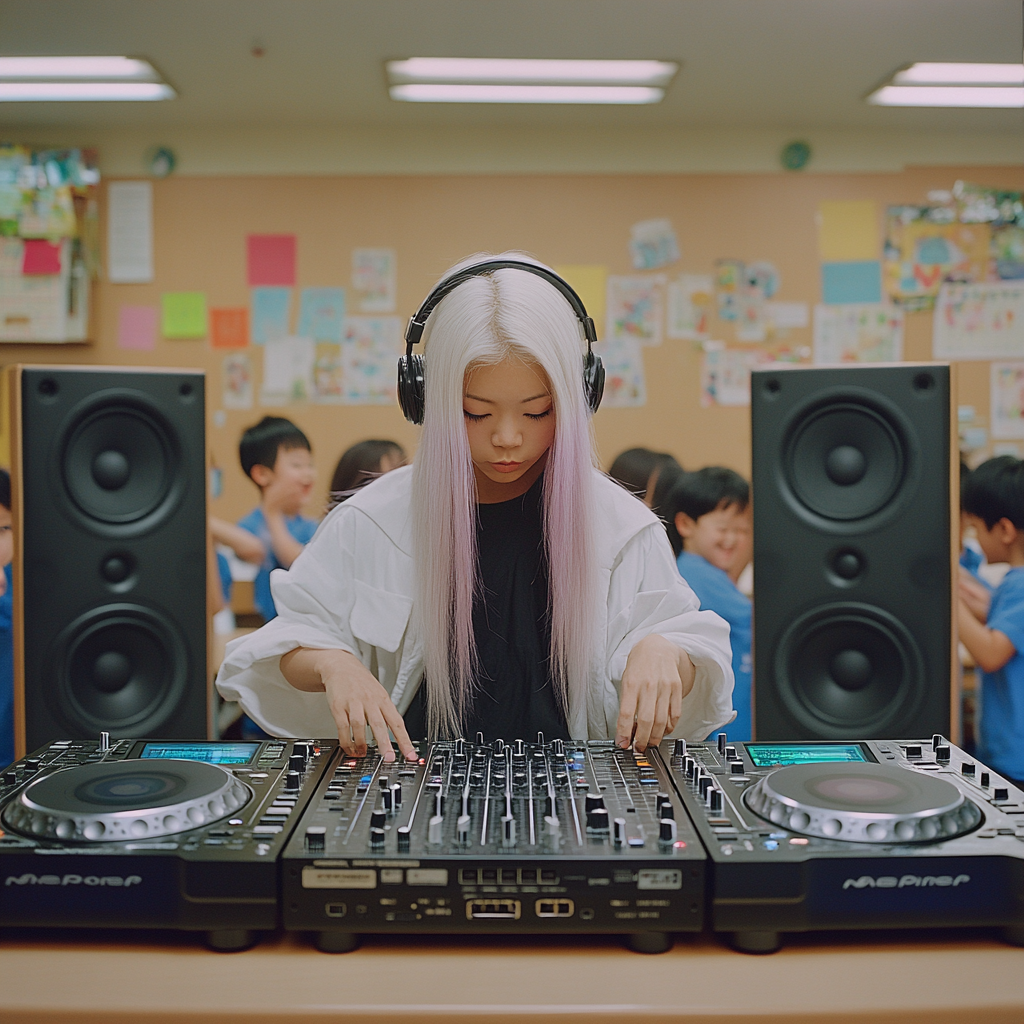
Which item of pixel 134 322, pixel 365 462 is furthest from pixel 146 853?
pixel 134 322

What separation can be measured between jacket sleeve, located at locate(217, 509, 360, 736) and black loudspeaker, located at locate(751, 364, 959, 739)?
1.86 ft

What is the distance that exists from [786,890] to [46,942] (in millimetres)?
514

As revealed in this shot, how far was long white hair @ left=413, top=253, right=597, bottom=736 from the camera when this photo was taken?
1.04 m

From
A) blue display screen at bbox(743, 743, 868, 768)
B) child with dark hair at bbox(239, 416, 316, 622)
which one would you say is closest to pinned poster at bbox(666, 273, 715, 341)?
child with dark hair at bbox(239, 416, 316, 622)

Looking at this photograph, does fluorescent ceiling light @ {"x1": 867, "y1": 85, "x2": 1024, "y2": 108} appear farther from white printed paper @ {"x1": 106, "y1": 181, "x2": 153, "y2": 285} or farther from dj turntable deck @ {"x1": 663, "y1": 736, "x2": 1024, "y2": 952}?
dj turntable deck @ {"x1": 663, "y1": 736, "x2": 1024, "y2": 952}

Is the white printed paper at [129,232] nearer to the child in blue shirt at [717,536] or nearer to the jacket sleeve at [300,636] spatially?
the child in blue shirt at [717,536]

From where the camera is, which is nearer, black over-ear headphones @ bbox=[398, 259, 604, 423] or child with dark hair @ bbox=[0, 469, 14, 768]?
black over-ear headphones @ bbox=[398, 259, 604, 423]

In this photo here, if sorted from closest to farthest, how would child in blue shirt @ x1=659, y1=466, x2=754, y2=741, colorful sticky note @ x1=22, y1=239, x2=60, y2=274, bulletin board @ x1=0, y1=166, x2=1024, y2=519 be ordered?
A: 1. child in blue shirt @ x1=659, y1=466, x2=754, y2=741
2. colorful sticky note @ x1=22, y1=239, x2=60, y2=274
3. bulletin board @ x1=0, y1=166, x2=1024, y2=519

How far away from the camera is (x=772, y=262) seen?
3.25m

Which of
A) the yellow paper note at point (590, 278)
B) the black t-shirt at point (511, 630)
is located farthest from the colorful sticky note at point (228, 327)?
the black t-shirt at point (511, 630)

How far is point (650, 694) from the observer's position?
0.92 m

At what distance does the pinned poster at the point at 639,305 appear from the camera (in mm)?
3264

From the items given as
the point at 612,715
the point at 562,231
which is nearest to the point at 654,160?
the point at 562,231

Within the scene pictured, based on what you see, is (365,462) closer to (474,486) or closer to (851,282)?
(474,486)
